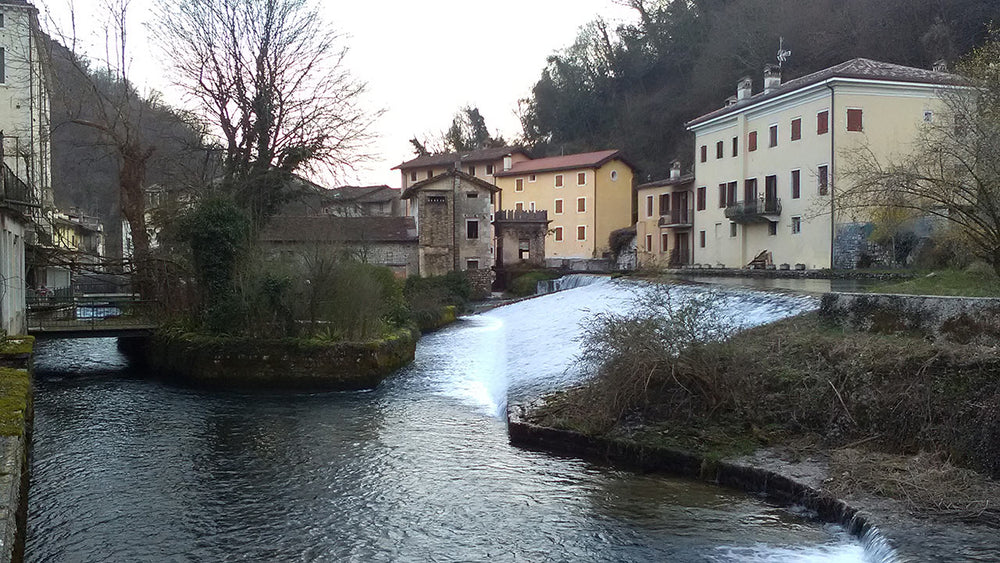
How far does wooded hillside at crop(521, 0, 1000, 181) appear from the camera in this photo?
42875 millimetres

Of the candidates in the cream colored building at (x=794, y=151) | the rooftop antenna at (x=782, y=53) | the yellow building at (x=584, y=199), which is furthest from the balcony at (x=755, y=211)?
the yellow building at (x=584, y=199)

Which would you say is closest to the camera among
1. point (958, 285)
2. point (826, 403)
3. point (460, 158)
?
point (826, 403)

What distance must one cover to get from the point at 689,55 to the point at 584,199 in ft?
47.7

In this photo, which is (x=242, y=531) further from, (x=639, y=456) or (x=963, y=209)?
(x=963, y=209)

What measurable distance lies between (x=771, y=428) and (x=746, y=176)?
33.1 meters

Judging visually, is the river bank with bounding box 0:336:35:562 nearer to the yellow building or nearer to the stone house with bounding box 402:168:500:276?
the stone house with bounding box 402:168:500:276

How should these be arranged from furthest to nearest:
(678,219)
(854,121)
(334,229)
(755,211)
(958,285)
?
(678,219) < (755,211) < (854,121) < (334,229) < (958,285)

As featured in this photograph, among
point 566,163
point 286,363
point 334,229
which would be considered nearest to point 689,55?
point 566,163

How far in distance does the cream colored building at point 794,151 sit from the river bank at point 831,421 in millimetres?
18098

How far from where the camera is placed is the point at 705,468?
1030cm

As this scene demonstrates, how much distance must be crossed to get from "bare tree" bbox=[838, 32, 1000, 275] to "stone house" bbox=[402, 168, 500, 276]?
29863 mm

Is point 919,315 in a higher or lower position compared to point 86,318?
higher

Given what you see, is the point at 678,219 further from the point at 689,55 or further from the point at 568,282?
the point at 689,55

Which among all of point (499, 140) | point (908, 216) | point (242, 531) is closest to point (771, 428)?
point (242, 531)
